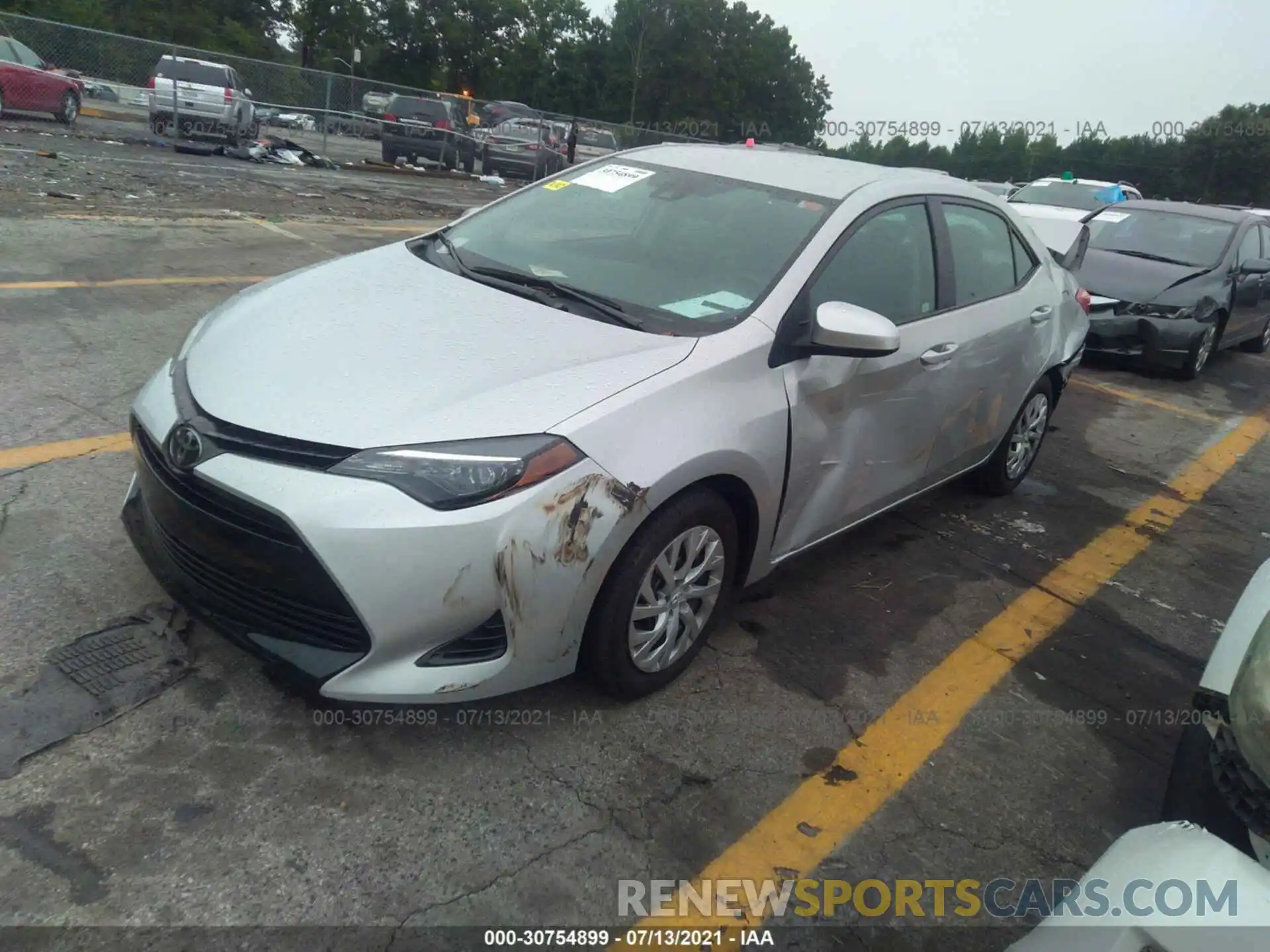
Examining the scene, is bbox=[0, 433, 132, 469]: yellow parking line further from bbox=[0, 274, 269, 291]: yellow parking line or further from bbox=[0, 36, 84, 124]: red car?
bbox=[0, 36, 84, 124]: red car

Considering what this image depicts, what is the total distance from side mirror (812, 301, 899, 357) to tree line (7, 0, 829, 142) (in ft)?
169

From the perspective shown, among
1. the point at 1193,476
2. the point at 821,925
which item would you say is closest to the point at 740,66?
the point at 1193,476

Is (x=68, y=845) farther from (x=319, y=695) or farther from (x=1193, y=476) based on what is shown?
(x=1193, y=476)

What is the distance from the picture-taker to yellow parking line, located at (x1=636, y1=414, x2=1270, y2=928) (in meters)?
2.46

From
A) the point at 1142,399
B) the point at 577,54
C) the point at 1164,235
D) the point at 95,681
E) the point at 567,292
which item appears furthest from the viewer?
the point at 577,54

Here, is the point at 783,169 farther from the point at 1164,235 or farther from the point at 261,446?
the point at 1164,235

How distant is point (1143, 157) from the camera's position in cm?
4900

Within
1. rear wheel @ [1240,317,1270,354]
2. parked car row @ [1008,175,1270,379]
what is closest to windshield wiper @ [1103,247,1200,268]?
parked car row @ [1008,175,1270,379]

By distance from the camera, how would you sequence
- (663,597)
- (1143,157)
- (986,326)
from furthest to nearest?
(1143,157) < (986,326) < (663,597)

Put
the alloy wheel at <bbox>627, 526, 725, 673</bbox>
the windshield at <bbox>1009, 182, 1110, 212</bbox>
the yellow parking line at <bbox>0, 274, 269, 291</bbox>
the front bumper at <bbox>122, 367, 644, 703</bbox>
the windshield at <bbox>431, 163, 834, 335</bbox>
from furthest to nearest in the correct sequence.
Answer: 1. the windshield at <bbox>1009, 182, 1110, 212</bbox>
2. the yellow parking line at <bbox>0, 274, 269, 291</bbox>
3. the windshield at <bbox>431, 163, 834, 335</bbox>
4. the alloy wheel at <bbox>627, 526, 725, 673</bbox>
5. the front bumper at <bbox>122, 367, 644, 703</bbox>

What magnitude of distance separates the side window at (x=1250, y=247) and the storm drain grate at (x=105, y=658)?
1003 cm

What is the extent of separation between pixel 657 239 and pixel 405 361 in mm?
1201

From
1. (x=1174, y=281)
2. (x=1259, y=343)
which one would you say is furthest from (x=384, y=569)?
(x=1259, y=343)

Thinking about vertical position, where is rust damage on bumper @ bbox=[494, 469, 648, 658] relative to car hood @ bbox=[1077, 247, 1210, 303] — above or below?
below
